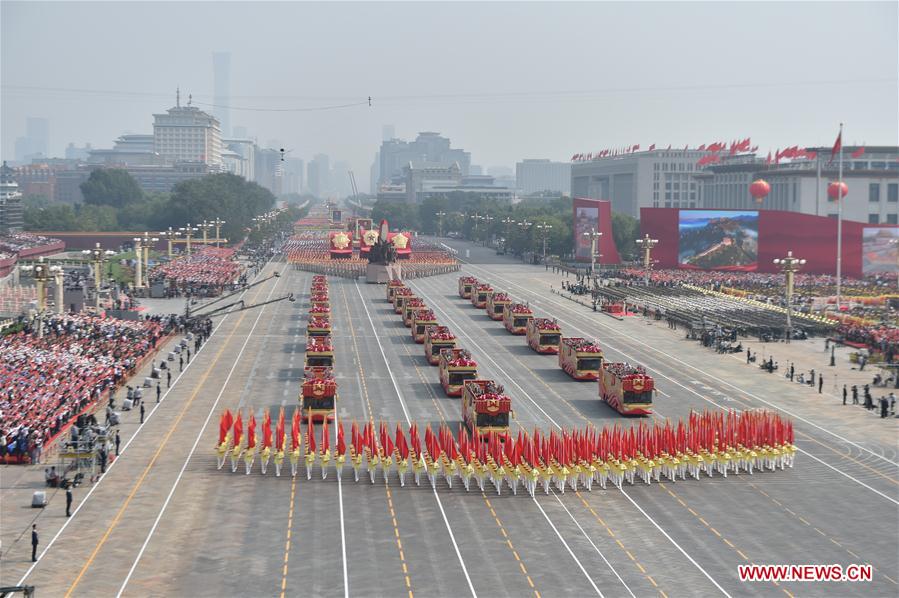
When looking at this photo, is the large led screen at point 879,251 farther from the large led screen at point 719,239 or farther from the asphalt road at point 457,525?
the asphalt road at point 457,525

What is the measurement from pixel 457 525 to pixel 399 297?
73.7m

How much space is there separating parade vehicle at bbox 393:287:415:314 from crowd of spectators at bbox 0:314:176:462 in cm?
2541

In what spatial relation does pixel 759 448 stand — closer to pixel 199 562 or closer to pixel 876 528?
pixel 876 528

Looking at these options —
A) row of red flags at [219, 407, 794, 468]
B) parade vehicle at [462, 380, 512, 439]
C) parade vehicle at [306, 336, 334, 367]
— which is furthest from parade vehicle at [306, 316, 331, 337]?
row of red flags at [219, 407, 794, 468]

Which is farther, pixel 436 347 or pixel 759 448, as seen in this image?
pixel 436 347

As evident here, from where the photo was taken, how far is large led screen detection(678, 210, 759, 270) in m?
160

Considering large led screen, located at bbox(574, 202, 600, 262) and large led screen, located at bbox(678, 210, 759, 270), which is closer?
large led screen, located at bbox(678, 210, 759, 270)

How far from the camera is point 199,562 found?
39.7 metres

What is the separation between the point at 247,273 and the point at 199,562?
434 feet

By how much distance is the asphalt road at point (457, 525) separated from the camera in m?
38.1

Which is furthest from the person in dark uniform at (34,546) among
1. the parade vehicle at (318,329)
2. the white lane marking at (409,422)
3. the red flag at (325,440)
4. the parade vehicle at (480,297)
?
the parade vehicle at (480,297)

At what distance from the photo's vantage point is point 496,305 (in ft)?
369

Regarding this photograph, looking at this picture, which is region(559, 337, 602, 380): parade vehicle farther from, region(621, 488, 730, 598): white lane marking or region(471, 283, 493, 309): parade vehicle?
region(471, 283, 493, 309): parade vehicle

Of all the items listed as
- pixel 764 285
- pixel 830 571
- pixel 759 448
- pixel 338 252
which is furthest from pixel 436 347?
pixel 338 252
